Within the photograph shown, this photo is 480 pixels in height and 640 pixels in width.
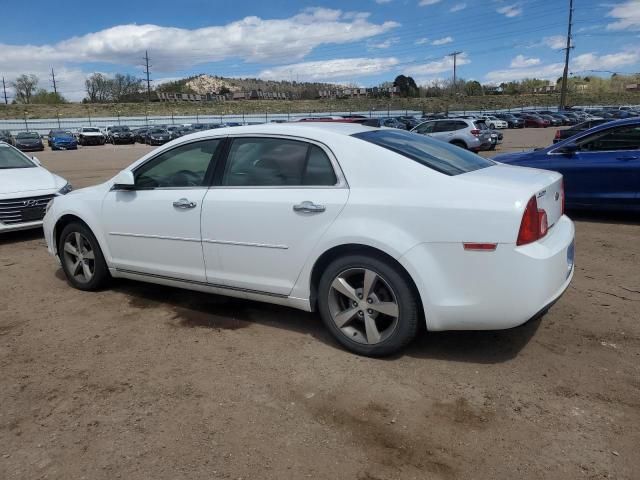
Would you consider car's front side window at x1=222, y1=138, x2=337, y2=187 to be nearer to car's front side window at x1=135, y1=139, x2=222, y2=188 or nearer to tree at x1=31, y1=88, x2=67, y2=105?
car's front side window at x1=135, y1=139, x2=222, y2=188

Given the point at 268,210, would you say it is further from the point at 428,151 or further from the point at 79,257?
the point at 79,257

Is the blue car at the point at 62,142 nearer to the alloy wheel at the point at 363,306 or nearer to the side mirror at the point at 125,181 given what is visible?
the side mirror at the point at 125,181

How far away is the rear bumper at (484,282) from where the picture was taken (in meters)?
3.14

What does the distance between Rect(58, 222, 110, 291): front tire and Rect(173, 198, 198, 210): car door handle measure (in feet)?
3.95

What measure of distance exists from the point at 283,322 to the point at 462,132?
60.5 ft

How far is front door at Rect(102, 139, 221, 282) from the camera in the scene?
4.26m

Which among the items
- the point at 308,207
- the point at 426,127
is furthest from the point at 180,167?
the point at 426,127

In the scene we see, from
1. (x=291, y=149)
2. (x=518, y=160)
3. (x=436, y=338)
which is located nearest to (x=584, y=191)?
(x=518, y=160)

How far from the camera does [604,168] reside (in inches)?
304

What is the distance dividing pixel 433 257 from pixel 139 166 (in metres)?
2.77

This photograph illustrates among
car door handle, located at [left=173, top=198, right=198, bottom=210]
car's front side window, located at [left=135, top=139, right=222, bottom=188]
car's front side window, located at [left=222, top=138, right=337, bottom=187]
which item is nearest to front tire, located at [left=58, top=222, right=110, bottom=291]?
car's front side window, located at [left=135, top=139, right=222, bottom=188]

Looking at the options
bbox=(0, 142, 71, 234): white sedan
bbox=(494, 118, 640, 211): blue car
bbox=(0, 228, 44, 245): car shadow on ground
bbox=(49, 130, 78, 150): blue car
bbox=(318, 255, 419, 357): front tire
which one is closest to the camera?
bbox=(318, 255, 419, 357): front tire

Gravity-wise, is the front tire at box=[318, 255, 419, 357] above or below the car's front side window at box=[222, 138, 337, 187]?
below

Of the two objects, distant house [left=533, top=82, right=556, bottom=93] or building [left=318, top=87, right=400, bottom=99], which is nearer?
building [left=318, top=87, right=400, bottom=99]
